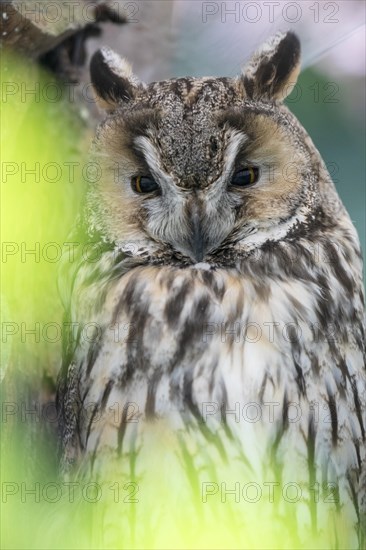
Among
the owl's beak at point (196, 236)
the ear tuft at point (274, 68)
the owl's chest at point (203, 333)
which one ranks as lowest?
the owl's chest at point (203, 333)

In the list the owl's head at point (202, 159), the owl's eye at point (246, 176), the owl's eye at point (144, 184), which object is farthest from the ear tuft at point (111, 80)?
the owl's eye at point (246, 176)

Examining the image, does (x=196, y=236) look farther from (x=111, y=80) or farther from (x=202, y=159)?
(x=111, y=80)

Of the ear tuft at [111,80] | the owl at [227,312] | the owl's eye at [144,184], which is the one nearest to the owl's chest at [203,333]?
the owl at [227,312]

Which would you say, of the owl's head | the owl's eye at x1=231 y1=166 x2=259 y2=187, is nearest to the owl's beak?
the owl's head

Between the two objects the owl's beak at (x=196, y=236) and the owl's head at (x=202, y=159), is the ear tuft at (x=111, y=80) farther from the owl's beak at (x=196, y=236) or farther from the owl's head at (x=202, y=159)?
the owl's beak at (x=196, y=236)

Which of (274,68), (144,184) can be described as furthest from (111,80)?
(274,68)

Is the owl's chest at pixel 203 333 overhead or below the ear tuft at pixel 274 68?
below

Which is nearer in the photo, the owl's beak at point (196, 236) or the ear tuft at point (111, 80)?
the owl's beak at point (196, 236)

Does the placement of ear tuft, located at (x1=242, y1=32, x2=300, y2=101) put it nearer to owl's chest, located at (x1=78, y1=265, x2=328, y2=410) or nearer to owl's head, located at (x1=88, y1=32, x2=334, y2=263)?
owl's head, located at (x1=88, y1=32, x2=334, y2=263)
